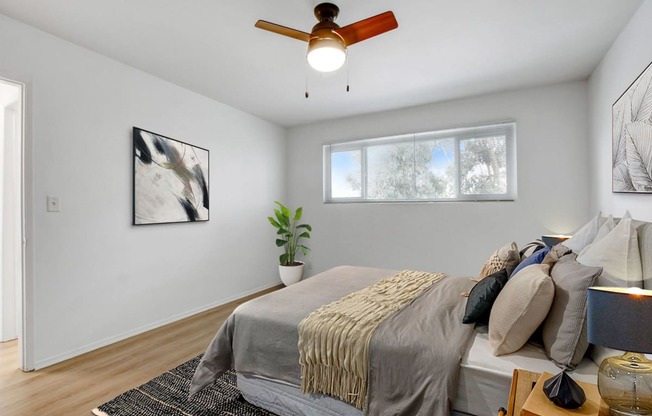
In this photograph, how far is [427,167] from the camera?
433cm

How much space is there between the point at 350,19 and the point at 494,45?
1.25 metres

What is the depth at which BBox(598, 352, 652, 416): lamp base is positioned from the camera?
1.00 meters

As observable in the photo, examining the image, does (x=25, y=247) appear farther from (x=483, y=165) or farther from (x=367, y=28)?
(x=483, y=165)

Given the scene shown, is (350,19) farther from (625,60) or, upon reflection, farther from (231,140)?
(231,140)

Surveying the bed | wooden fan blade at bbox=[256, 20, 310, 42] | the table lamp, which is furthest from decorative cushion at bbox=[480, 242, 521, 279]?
wooden fan blade at bbox=[256, 20, 310, 42]

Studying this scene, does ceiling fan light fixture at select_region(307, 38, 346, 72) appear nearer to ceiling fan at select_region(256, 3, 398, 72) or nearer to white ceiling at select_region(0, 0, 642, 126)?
ceiling fan at select_region(256, 3, 398, 72)

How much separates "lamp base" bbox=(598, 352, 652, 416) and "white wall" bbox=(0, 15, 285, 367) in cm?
342

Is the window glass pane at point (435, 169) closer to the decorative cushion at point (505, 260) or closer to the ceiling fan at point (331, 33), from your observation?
the decorative cushion at point (505, 260)

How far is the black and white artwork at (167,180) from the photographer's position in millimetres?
3247

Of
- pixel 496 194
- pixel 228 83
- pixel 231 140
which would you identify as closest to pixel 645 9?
pixel 496 194

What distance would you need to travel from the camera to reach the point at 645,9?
2084mm

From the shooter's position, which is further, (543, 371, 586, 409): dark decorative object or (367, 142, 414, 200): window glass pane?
(367, 142, 414, 200): window glass pane

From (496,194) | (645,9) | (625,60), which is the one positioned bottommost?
(496,194)

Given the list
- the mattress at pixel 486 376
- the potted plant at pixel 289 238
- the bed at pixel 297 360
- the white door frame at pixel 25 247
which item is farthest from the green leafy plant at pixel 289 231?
the mattress at pixel 486 376
